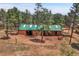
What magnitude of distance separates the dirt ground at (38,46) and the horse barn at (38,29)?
33 mm

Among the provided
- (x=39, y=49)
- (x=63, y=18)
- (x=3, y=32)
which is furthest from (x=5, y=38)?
(x=63, y=18)

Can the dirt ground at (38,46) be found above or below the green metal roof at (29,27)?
below

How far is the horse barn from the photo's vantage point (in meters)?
3.22

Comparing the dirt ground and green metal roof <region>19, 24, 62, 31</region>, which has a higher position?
green metal roof <region>19, 24, 62, 31</region>

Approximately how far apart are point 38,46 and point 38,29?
14cm

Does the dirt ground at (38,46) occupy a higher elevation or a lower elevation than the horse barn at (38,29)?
lower

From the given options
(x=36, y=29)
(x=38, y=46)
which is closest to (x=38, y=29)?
(x=36, y=29)

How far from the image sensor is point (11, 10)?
10.5 ft

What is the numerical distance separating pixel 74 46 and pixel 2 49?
594 millimetres

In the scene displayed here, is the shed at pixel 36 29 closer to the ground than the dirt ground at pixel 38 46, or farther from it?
farther from it

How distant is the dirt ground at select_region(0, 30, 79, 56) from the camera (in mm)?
3219

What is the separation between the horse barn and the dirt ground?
33 mm

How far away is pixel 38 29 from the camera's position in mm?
3234

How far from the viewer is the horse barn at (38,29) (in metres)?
3.22
